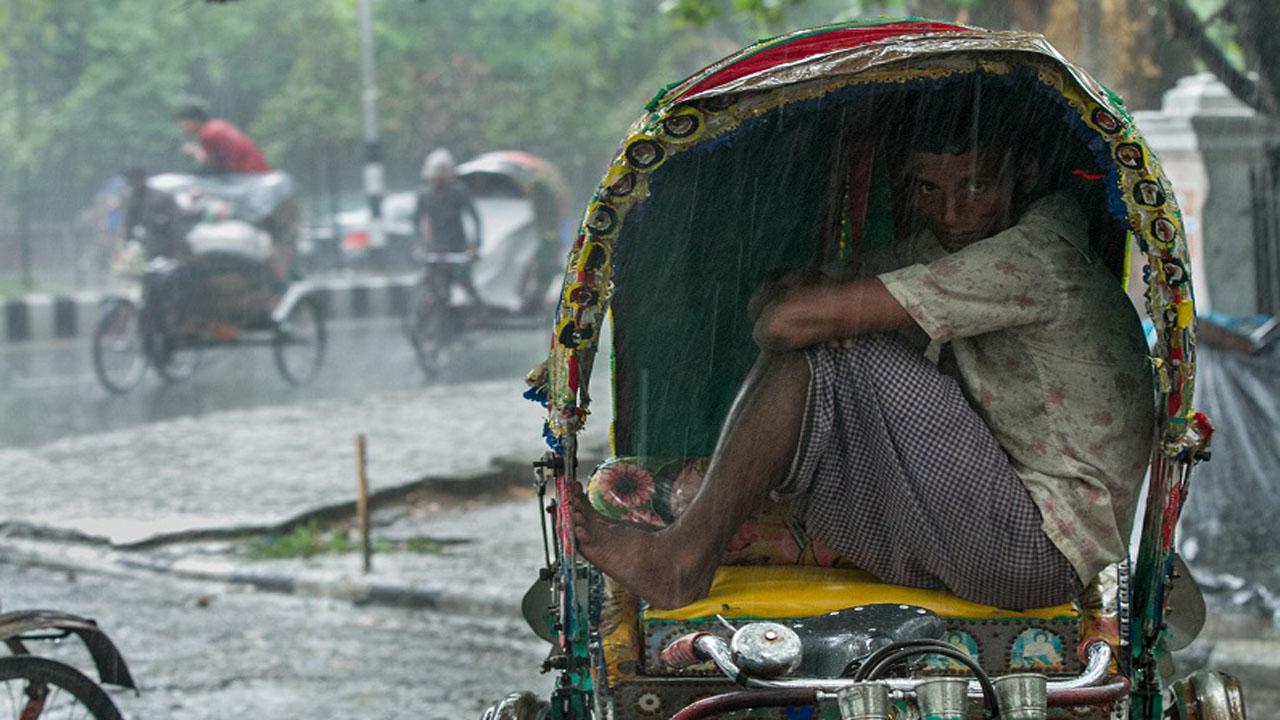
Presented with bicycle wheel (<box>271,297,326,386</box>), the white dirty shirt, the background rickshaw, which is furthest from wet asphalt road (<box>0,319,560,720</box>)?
the background rickshaw

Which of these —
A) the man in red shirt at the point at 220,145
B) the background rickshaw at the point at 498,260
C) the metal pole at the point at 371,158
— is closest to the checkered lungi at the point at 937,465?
the background rickshaw at the point at 498,260

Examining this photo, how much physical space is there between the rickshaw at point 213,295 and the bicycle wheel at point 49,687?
947 cm

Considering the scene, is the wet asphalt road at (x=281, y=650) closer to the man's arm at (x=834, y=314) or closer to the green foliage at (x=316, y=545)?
the green foliage at (x=316, y=545)

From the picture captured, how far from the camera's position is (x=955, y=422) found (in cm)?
299

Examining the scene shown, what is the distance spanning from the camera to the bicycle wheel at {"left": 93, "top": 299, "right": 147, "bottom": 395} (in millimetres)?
12977

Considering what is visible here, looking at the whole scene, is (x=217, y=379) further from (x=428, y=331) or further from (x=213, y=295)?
(x=428, y=331)

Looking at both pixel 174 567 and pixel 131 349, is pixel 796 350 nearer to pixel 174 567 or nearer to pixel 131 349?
pixel 174 567

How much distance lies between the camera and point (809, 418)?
3029mm

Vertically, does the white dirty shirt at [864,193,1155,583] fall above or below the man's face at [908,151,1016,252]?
below

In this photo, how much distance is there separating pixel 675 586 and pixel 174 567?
5.02 m

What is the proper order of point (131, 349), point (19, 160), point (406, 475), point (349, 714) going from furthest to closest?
point (19, 160) < point (131, 349) < point (406, 475) < point (349, 714)

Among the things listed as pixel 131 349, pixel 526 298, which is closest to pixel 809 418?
pixel 131 349

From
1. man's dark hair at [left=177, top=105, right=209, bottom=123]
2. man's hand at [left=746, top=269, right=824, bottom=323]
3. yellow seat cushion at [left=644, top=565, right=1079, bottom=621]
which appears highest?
man's dark hair at [left=177, top=105, right=209, bottom=123]

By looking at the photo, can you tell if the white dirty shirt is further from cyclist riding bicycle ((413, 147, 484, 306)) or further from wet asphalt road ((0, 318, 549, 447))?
cyclist riding bicycle ((413, 147, 484, 306))
